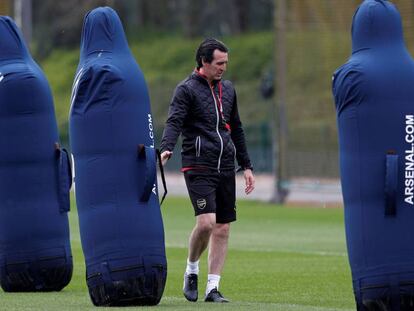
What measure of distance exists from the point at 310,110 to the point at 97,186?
1961cm

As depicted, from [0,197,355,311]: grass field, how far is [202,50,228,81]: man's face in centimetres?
201

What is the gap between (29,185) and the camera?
41.9 ft

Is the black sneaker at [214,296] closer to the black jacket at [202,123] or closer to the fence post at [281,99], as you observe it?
the black jacket at [202,123]

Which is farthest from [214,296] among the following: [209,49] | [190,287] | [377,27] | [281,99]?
[281,99]

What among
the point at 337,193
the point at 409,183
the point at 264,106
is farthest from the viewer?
the point at 264,106

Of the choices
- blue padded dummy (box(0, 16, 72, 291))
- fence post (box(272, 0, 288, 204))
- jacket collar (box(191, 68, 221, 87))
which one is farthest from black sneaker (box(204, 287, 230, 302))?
fence post (box(272, 0, 288, 204))

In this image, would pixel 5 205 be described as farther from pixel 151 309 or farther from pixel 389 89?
pixel 389 89

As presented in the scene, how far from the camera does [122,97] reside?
1130cm

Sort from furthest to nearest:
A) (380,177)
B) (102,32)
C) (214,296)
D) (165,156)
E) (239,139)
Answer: (239,139)
(214,296)
(165,156)
(102,32)
(380,177)

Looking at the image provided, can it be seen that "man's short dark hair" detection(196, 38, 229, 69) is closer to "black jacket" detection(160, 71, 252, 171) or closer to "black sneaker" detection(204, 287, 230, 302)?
"black jacket" detection(160, 71, 252, 171)

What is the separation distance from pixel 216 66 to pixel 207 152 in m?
0.77

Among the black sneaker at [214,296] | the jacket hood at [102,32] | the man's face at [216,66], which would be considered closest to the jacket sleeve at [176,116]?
the man's face at [216,66]

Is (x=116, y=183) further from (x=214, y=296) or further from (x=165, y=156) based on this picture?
(x=214, y=296)

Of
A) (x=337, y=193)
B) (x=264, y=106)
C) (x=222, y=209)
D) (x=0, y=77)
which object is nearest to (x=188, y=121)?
(x=222, y=209)
